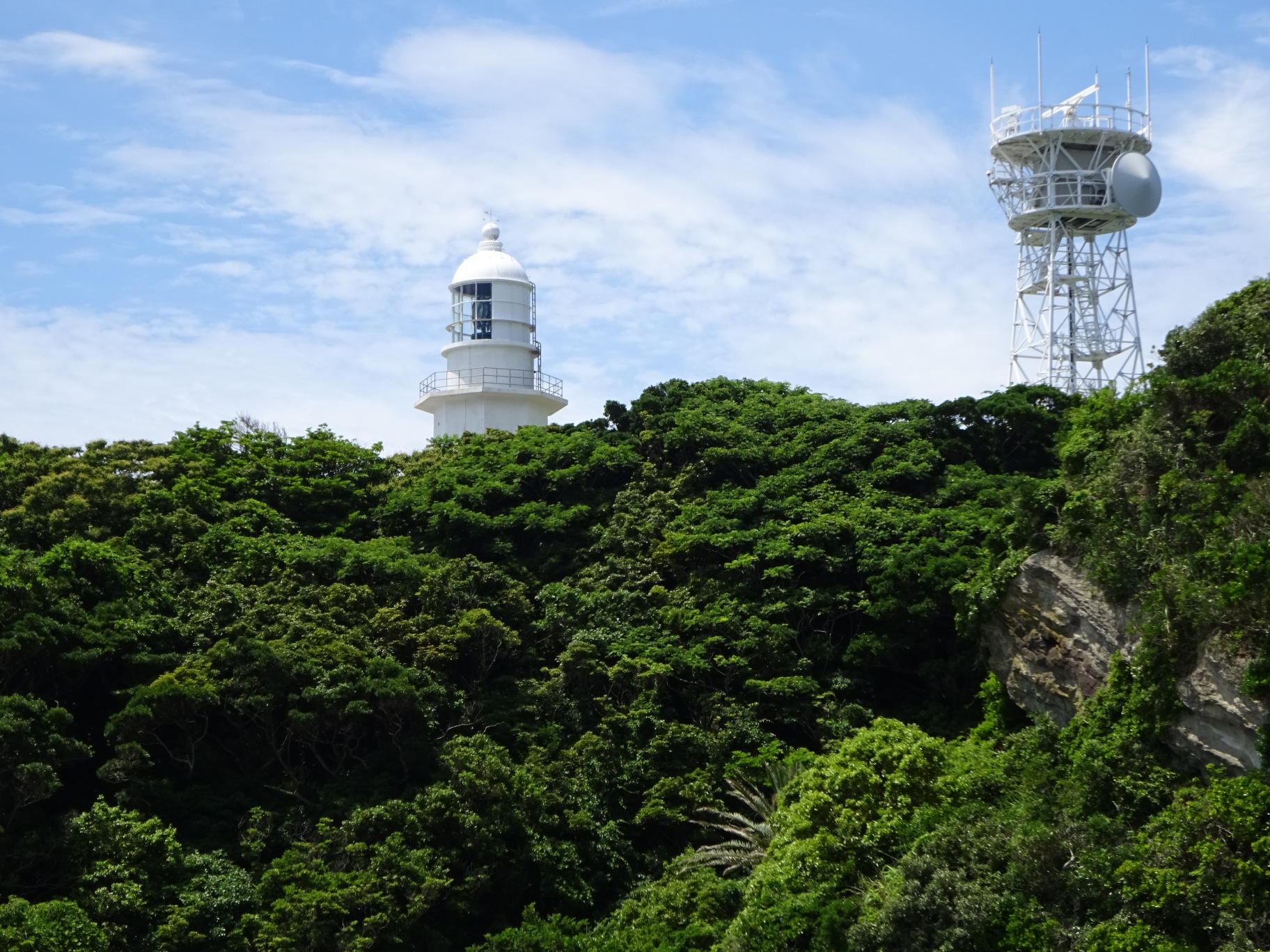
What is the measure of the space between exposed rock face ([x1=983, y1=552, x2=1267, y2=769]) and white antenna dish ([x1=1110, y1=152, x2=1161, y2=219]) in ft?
60.4

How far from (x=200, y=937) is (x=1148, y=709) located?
1450 cm

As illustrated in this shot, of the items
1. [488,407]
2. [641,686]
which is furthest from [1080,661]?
[488,407]

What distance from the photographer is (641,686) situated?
94.7 feet

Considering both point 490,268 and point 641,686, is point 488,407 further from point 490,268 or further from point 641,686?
point 641,686

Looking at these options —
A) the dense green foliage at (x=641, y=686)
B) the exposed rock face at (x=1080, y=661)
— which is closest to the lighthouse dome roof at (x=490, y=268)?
the dense green foliage at (x=641, y=686)

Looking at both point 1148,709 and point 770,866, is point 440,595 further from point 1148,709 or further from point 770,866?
point 1148,709

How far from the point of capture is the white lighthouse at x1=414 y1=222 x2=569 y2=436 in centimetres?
4562

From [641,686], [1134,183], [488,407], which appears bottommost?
[641,686]

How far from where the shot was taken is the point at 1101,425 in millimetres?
25531

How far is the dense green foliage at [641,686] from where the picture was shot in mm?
20578

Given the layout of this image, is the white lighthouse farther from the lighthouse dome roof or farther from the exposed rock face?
the exposed rock face

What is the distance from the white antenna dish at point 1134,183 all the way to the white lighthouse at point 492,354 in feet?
55.9

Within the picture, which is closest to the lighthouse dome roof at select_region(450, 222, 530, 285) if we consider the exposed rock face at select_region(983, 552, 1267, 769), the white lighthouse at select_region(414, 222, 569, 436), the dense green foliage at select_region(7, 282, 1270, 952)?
the white lighthouse at select_region(414, 222, 569, 436)

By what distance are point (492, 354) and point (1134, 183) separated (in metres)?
18.7
